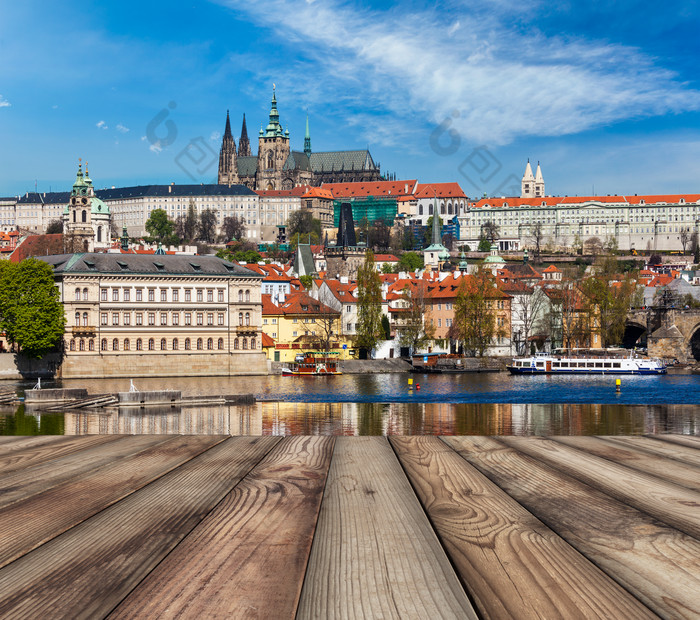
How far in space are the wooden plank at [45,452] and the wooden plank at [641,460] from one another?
278cm

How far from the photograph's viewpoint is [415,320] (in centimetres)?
7469

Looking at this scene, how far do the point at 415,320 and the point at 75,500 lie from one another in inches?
2824

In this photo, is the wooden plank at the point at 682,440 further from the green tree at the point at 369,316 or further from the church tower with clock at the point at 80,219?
the church tower with clock at the point at 80,219

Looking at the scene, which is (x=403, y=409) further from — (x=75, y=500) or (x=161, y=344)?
(x=75, y=500)

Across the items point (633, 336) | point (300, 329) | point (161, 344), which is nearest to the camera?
point (161, 344)

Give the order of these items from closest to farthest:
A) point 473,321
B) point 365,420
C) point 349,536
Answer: point 349,536 → point 365,420 → point 473,321

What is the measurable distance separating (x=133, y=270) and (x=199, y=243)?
130 meters

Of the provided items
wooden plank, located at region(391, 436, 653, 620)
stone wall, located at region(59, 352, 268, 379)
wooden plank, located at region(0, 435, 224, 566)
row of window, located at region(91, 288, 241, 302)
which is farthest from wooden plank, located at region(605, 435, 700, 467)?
row of window, located at region(91, 288, 241, 302)

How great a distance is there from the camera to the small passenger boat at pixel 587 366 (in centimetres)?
6600

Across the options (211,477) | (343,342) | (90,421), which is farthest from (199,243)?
(211,477)

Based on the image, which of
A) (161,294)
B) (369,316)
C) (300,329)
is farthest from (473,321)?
(161,294)

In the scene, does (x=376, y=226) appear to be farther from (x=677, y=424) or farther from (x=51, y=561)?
(x=51, y=561)

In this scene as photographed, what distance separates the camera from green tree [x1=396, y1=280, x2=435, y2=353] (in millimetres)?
73562

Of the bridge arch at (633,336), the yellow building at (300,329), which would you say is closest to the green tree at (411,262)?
the bridge arch at (633,336)
